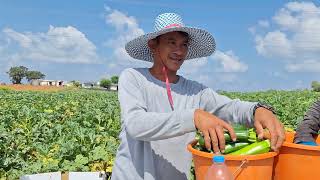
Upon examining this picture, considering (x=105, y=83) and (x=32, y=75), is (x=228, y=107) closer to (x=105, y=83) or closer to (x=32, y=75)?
(x=105, y=83)

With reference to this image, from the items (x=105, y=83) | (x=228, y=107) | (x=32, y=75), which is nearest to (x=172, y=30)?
(x=228, y=107)

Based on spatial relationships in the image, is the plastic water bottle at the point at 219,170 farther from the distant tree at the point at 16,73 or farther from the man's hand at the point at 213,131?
the distant tree at the point at 16,73

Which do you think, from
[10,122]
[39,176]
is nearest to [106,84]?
[10,122]

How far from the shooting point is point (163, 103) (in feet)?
9.49

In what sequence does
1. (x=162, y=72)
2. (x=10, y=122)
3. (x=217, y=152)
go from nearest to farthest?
(x=217, y=152), (x=162, y=72), (x=10, y=122)

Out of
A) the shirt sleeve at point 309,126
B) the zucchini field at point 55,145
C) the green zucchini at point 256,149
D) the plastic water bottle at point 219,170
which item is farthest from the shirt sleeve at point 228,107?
the zucchini field at point 55,145

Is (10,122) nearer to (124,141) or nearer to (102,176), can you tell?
(102,176)

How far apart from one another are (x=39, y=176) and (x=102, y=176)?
18.7 inches

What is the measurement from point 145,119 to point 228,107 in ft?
2.42

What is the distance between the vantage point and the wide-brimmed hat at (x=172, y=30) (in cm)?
290

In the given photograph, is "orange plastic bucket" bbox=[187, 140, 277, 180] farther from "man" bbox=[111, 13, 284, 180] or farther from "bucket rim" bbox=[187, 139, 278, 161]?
"man" bbox=[111, 13, 284, 180]

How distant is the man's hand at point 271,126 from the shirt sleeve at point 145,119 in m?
0.35

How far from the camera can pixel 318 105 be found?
3.12 meters

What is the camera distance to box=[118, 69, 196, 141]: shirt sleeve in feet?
7.50
